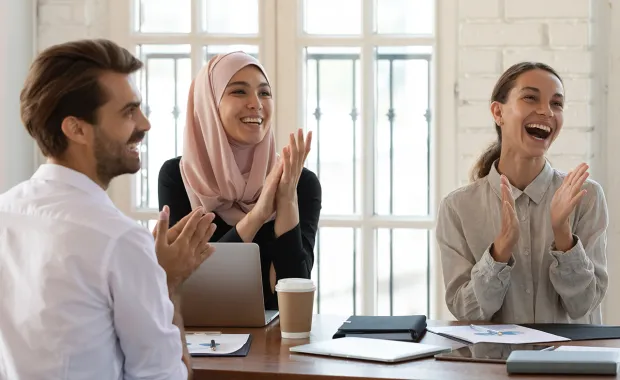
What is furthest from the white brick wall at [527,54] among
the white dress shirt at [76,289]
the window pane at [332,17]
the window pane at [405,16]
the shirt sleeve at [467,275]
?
the white dress shirt at [76,289]

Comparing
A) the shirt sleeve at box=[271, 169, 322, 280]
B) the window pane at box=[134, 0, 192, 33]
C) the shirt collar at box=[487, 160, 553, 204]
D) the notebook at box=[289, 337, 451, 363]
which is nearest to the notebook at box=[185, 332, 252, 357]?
Answer: the notebook at box=[289, 337, 451, 363]

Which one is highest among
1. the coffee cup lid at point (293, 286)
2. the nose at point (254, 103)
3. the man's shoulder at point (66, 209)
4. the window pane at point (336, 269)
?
the nose at point (254, 103)

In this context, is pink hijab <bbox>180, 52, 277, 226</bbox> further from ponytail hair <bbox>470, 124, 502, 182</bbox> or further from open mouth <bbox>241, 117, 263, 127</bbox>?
ponytail hair <bbox>470, 124, 502, 182</bbox>

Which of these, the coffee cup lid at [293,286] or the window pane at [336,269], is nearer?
the coffee cup lid at [293,286]

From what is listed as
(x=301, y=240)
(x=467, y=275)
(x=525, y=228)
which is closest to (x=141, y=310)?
(x=301, y=240)

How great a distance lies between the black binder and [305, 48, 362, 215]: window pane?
138 centimetres

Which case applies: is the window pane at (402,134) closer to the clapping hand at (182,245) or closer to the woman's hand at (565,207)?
the woman's hand at (565,207)

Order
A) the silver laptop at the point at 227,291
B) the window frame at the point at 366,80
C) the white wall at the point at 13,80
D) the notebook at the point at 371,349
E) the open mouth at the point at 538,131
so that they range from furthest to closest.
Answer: the white wall at the point at 13,80 → the window frame at the point at 366,80 → the open mouth at the point at 538,131 → the silver laptop at the point at 227,291 → the notebook at the point at 371,349

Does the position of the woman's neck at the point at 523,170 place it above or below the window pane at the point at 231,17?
below

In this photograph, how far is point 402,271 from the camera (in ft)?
11.1

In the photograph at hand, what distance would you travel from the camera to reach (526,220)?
237 centimetres

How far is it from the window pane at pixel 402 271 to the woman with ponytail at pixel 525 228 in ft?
2.69

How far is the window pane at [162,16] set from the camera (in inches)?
134

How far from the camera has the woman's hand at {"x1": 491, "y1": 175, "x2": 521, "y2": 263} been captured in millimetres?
2164
